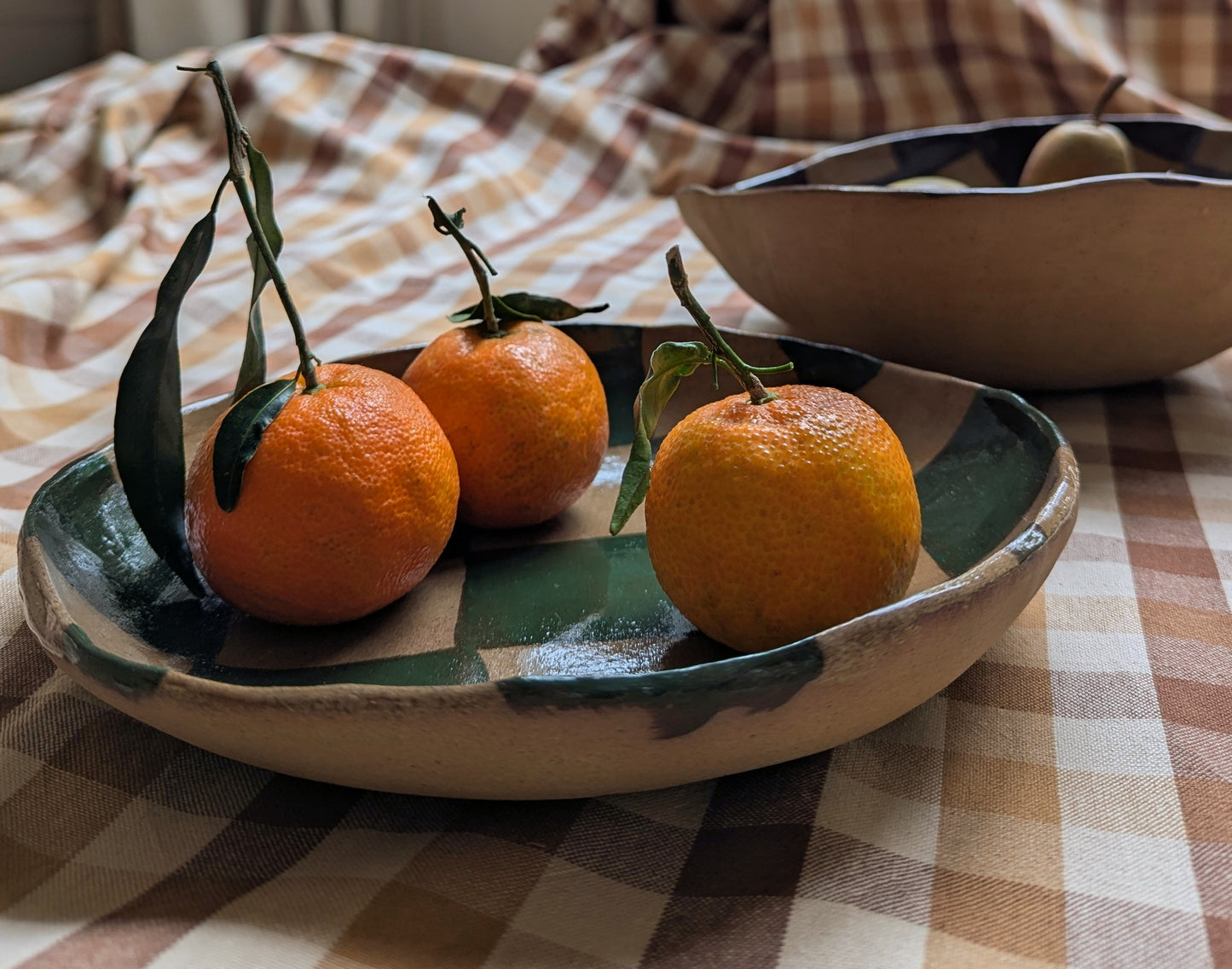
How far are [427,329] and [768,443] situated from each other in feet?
2.01

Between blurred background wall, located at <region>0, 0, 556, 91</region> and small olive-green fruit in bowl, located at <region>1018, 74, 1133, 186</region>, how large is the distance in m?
1.69

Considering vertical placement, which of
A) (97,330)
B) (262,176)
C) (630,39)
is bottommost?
(97,330)

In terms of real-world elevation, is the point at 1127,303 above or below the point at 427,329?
above

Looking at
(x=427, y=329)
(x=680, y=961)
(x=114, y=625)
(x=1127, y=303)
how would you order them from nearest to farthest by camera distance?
(x=680, y=961) → (x=114, y=625) → (x=1127, y=303) → (x=427, y=329)

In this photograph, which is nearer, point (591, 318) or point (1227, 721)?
point (1227, 721)

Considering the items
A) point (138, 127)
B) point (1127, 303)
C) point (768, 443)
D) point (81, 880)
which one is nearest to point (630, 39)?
point (138, 127)

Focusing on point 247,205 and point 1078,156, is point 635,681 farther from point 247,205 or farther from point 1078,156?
point 1078,156

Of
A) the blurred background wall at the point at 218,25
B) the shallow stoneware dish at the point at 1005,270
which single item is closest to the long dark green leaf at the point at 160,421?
the shallow stoneware dish at the point at 1005,270

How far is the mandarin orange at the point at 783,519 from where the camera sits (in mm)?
382

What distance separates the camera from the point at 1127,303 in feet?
2.15

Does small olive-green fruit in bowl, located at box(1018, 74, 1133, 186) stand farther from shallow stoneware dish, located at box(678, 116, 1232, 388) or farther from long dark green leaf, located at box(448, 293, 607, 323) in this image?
long dark green leaf, located at box(448, 293, 607, 323)

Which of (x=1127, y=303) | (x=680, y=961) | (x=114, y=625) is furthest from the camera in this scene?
(x=1127, y=303)

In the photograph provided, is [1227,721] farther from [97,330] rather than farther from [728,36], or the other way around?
[728,36]

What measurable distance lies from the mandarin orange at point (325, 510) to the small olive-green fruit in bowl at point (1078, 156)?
584mm
